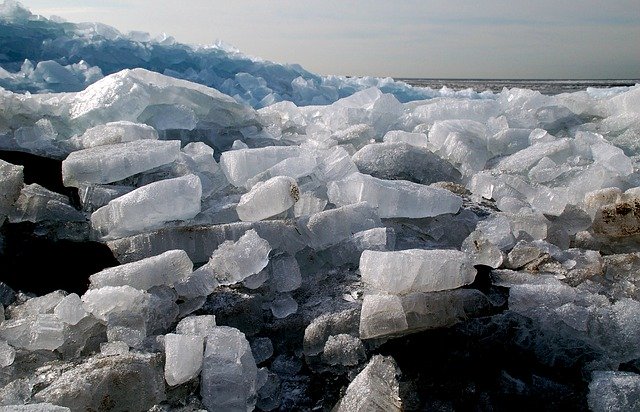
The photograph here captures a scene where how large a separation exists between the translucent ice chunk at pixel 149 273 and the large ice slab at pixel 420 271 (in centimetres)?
53

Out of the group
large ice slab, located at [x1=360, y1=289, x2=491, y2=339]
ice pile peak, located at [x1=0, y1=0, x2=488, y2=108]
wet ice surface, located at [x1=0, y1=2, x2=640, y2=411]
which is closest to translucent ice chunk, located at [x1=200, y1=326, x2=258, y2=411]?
wet ice surface, located at [x1=0, y1=2, x2=640, y2=411]

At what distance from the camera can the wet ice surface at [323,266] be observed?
113 centimetres

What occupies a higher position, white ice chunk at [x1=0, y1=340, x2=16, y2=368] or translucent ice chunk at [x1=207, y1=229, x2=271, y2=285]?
translucent ice chunk at [x1=207, y1=229, x2=271, y2=285]

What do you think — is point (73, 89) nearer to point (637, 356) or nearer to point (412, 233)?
point (412, 233)

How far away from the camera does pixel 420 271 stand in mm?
1287

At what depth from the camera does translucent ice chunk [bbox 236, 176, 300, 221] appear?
68.1 inches

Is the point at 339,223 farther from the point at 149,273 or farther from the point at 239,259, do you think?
the point at 149,273

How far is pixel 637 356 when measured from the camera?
1.18m

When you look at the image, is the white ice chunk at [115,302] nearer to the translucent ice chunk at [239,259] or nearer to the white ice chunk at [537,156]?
the translucent ice chunk at [239,259]

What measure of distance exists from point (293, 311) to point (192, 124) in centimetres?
166

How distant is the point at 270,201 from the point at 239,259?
12.5 inches

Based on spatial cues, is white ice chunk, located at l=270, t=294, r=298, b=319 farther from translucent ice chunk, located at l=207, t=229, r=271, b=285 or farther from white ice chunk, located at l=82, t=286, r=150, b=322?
white ice chunk, located at l=82, t=286, r=150, b=322

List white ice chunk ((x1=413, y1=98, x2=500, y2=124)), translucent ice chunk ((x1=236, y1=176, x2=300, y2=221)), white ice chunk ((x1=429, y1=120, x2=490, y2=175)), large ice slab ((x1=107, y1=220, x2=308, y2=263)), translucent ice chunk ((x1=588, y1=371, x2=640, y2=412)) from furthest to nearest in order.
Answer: white ice chunk ((x1=413, y1=98, x2=500, y2=124)) < white ice chunk ((x1=429, y1=120, x2=490, y2=175)) < translucent ice chunk ((x1=236, y1=176, x2=300, y2=221)) < large ice slab ((x1=107, y1=220, x2=308, y2=263)) < translucent ice chunk ((x1=588, y1=371, x2=640, y2=412))

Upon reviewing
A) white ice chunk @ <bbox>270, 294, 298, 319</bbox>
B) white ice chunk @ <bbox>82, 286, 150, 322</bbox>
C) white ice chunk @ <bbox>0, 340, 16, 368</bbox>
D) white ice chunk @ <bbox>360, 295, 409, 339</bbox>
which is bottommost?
white ice chunk @ <bbox>0, 340, 16, 368</bbox>
